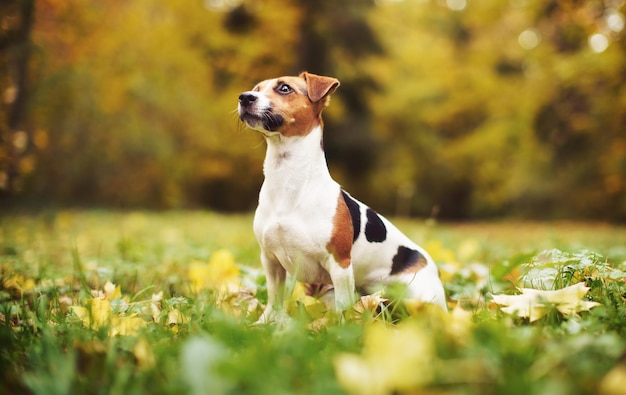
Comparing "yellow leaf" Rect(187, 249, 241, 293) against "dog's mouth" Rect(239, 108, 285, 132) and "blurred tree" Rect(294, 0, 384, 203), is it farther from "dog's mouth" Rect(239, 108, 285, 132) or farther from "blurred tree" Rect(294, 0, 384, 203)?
"blurred tree" Rect(294, 0, 384, 203)

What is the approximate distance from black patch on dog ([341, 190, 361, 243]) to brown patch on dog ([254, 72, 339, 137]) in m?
0.41

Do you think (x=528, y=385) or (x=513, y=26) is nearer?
(x=528, y=385)

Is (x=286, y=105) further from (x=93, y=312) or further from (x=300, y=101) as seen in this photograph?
(x=93, y=312)

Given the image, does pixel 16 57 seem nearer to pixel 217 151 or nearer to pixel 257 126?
pixel 257 126

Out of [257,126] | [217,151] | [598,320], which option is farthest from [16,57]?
[217,151]

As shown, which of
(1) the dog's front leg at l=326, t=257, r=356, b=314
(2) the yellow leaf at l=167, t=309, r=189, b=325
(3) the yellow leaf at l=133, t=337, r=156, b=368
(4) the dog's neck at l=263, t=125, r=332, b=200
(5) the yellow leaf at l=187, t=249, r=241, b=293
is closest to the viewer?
(3) the yellow leaf at l=133, t=337, r=156, b=368

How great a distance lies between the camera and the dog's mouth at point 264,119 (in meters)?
2.40

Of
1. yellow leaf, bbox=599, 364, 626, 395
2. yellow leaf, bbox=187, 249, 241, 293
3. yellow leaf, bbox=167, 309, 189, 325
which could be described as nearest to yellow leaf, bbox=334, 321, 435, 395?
yellow leaf, bbox=599, 364, 626, 395

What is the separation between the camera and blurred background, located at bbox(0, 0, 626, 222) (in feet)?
32.5

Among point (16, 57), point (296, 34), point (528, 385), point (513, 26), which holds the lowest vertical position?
point (528, 385)

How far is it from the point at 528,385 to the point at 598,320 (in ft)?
2.76

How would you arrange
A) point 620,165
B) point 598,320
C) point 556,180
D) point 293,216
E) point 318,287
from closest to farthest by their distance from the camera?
point 598,320 → point 293,216 → point 318,287 → point 620,165 → point 556,180

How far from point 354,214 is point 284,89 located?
746 millimetres

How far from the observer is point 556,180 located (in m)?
16.3
